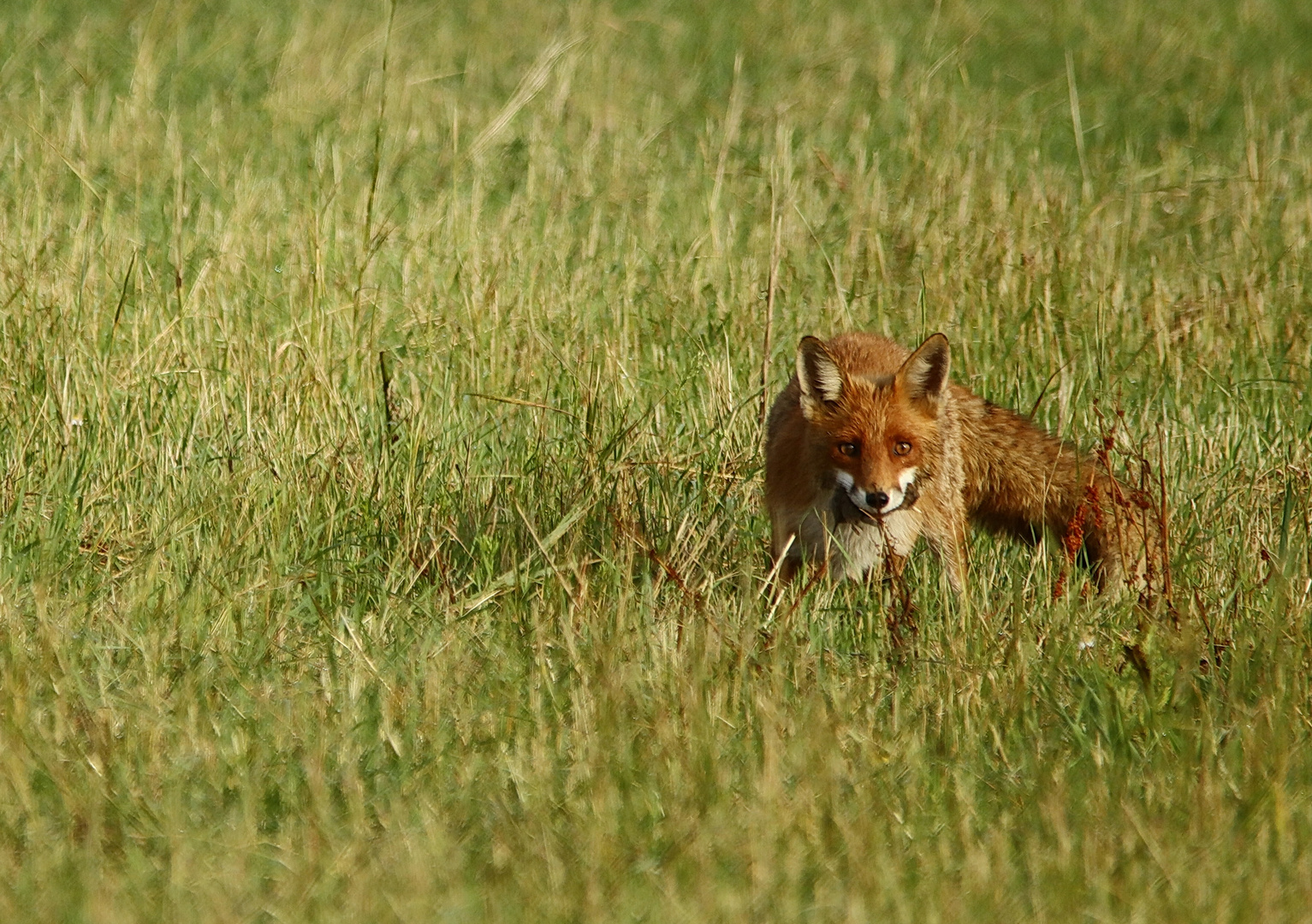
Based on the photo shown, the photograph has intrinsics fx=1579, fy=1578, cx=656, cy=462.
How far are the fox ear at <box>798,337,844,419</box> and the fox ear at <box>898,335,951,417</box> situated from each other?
0.63 feet

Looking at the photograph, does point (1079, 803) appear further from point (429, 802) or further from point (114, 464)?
point (114, 464)

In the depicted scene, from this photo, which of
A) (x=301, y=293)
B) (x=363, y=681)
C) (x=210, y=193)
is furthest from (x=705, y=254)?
(x=363, y=681)

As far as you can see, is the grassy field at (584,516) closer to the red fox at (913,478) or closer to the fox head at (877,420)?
the red fox at (913,478)

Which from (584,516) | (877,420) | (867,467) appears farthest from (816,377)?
(584,516)

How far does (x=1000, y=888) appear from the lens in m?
2.84

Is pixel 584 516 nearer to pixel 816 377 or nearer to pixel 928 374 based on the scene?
pixel 816 377

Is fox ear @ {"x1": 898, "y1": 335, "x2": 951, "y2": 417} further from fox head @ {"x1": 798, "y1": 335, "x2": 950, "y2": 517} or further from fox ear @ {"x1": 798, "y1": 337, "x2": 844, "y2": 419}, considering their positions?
fox ear @ {"x1": 798, "y1": 337, "x2": 844, "y2": 419}

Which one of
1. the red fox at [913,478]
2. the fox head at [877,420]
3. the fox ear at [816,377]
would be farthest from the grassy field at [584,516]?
the fox ear at [816,377]

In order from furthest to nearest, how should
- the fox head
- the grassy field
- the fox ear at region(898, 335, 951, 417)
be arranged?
the fox ear at region(898, 335, 951, 417) → the fox head → the grassy field

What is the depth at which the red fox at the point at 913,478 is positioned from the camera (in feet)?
15.0

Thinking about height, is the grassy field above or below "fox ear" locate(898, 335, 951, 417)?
below

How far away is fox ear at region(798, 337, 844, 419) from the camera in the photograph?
184 inches

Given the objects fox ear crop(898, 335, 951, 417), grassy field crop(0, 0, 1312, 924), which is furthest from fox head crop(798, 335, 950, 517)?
grassy field crop(0, 0, 1312, 924)

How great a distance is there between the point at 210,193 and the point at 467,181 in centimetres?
143
